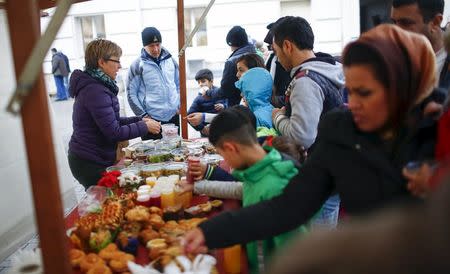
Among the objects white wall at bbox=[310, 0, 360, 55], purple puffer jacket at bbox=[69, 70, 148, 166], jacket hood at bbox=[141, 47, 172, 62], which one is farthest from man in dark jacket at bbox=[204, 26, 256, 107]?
white wall at bbox=[310, 0, 360, 55]

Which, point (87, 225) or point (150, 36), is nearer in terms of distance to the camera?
point (87, 225)

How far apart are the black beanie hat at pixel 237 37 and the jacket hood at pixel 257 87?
1379 millimetres

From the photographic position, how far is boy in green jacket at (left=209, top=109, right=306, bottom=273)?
1.55m

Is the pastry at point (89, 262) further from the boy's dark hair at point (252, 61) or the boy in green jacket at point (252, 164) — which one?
the boy's dark hair at point (252, 61)

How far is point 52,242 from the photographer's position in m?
0.99

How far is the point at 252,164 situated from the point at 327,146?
0.40m

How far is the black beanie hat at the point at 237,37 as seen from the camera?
4.26 meters

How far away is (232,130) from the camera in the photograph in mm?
1624

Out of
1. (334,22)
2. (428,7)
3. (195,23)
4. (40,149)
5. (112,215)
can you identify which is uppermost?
(195,23)

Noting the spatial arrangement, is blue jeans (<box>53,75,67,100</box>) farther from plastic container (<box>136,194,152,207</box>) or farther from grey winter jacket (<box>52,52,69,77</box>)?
plastic container (<box>136,194,152,207</box>)

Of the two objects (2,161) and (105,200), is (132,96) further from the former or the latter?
(105,200)

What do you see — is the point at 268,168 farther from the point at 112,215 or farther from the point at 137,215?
the point at 112,215

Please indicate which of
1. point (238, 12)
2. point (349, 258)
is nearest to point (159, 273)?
point (349, 258)

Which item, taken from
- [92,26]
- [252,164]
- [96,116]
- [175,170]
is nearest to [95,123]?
[96,116]
